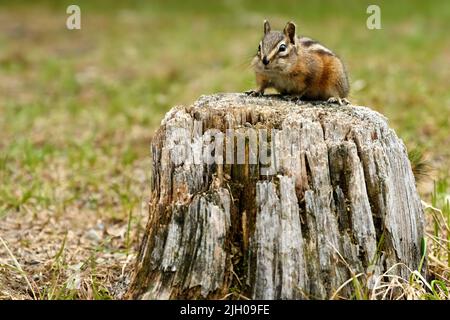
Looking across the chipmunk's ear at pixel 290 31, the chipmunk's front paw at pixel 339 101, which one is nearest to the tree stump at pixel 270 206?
the chipmunk's front paw at pixel 339 101

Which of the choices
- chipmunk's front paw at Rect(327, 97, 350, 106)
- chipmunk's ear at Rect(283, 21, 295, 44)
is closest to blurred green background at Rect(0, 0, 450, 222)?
chipmunk's ear at Rect(283, 21, 295, 44)

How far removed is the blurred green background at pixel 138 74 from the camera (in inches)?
277

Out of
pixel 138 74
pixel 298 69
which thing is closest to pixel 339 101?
pixel 298 69

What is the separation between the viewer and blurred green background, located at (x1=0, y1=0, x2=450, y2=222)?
7043 millimetres

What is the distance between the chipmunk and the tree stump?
0.79 meters

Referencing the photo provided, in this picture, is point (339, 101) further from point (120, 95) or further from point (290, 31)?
point (120, 95)

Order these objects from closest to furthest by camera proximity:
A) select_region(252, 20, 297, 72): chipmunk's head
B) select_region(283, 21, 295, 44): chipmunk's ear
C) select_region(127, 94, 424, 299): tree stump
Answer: select_region(127, 94, 424, 299): tree stump < select_region(252, 20, 297, 72): chipmunk's head < select_region(283, 21, 295, 44): chipmunk's ear

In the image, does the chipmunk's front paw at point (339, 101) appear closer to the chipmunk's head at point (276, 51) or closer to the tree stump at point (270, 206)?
the chipmunk's head at point (276, 51)

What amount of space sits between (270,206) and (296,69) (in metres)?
1.38

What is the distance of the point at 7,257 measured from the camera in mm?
5008

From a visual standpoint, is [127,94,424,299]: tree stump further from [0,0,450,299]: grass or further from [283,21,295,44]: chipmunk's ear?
[283,21,295,44]: chipmunk's ear

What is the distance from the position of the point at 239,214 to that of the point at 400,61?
27.0 feet

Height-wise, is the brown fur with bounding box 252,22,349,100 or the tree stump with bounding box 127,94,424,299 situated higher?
the brown fur with bounding box 252,22,349,100
